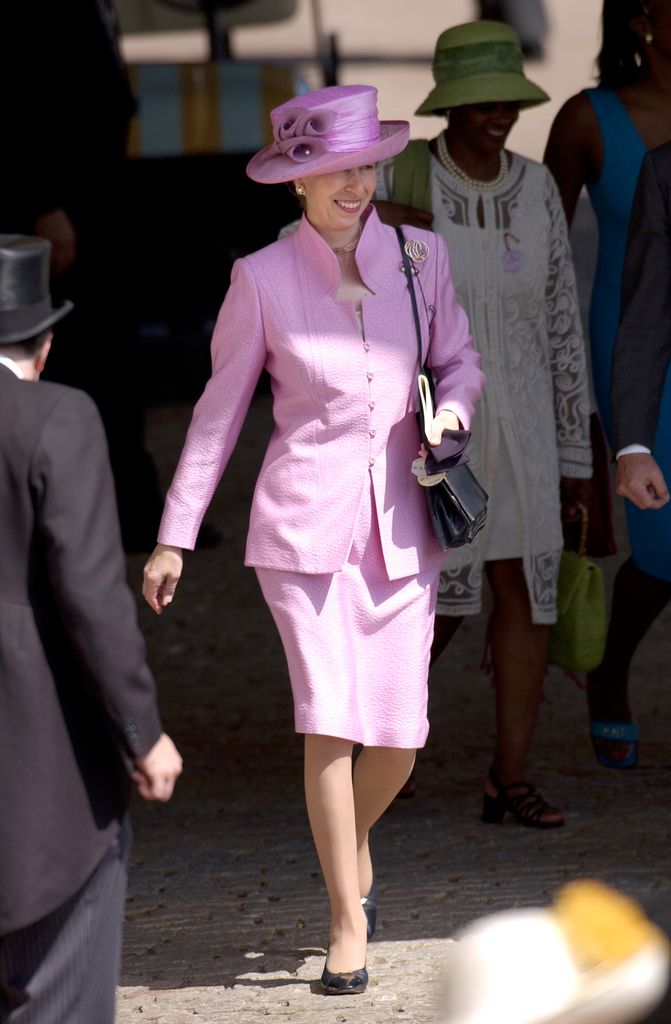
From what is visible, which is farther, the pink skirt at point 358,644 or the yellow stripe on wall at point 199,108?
the yellow stripe on wall at point 199,108

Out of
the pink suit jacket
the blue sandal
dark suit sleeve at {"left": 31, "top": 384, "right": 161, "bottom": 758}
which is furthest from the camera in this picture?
the blue sandal

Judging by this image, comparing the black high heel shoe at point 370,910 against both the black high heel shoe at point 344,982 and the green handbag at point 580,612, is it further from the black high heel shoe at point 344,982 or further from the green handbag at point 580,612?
the green handbag at point 580,612

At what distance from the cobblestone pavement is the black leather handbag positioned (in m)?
0.92

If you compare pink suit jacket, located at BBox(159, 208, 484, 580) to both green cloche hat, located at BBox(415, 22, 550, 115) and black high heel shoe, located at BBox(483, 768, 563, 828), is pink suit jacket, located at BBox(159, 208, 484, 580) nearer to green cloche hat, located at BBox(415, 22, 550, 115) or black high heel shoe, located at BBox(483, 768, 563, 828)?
green cloche hat, located at BBox(415, 22, 550, 115)

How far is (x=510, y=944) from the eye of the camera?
1.90 meters

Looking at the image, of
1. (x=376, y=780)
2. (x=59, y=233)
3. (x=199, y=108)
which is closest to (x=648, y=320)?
(x=376, y=780)

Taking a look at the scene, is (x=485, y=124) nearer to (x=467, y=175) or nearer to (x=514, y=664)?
(x=467, y=175)

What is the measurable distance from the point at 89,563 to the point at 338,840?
1.29 m

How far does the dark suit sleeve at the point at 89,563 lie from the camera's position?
292 cm

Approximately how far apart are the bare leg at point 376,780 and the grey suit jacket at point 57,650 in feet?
3.77

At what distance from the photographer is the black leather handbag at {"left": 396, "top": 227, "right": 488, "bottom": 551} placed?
156 inches

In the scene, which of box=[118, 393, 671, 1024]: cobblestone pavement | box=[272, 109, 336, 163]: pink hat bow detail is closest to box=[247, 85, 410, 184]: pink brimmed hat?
box=[272, 109, 336, 163]: pink hat bow detail

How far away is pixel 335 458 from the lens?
13.0ft

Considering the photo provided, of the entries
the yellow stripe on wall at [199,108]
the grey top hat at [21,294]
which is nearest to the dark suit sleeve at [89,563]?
the grey top hat at [21,294]
